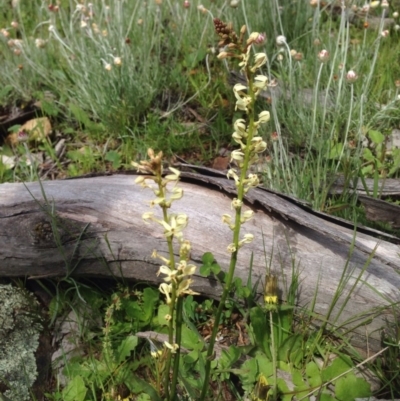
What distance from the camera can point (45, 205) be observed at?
200 cm

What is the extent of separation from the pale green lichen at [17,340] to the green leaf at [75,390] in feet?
0.51

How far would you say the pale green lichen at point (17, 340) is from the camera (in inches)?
68.9

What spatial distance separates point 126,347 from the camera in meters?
1.75

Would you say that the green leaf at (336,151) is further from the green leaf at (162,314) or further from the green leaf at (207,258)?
the green leaf at (162,314)

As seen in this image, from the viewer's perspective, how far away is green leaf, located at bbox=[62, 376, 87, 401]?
1.64 meters

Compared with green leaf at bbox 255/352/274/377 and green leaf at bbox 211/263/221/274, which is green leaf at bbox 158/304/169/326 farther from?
green leaf at bbox 255/352/274/377

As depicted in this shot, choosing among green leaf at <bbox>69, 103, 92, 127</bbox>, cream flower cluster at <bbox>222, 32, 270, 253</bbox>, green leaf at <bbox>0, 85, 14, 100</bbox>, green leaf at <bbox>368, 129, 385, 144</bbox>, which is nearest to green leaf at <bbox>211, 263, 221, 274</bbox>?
cream flower cluster at <bbox>222, 32, 270, 253</bbox>

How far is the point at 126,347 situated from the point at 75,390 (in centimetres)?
22

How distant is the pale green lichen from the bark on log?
0.38 ft

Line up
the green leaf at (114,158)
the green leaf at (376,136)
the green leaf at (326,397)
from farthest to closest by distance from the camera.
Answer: the green leaf at (114,158) < the green leaf at (376,136) < the green leaf at (326,397)

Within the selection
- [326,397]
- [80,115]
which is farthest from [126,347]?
[80,115]

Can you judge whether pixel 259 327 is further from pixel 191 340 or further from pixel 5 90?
pixel 5 90

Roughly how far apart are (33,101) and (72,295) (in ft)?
6.27

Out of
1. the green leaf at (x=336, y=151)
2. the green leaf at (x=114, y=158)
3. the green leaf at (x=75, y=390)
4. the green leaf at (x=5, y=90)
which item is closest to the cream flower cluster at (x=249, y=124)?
the green leaf at (x=75, y=390)
